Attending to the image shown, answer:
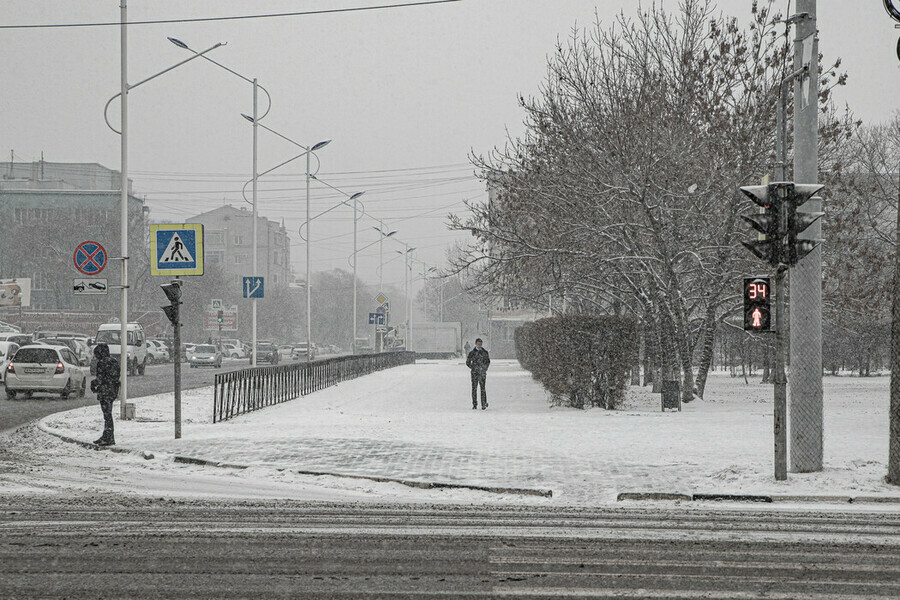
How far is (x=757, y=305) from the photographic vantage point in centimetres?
1115

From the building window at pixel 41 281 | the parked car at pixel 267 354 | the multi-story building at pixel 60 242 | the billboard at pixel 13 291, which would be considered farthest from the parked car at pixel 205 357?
the building window at pixel 41 281

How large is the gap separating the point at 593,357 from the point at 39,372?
16241mm

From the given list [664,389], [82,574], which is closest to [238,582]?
[82,574]

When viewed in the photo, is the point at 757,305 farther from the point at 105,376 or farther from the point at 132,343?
the point at 132,343

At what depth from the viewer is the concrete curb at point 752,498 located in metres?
10.2

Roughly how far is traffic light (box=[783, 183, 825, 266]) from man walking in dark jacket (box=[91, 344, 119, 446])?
1051 centimetres

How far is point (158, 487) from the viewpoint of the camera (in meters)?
11.2

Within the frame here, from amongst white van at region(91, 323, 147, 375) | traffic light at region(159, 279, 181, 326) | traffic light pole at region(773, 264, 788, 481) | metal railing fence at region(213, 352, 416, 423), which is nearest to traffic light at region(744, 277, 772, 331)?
traffic light pole at region(773, 264, 788, 481)

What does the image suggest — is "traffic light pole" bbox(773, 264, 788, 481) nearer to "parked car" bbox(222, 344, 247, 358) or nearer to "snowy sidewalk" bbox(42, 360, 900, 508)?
"snowy sidewalk" bbox(42, 360, 900, 508)

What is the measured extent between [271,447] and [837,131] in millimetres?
17353

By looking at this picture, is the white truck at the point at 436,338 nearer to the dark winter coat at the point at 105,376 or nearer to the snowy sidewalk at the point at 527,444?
the snowy sidewalk at the point at 527,444

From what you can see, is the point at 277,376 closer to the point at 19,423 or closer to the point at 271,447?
the point at 19,423

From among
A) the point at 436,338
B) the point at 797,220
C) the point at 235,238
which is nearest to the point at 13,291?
the point at 436,338

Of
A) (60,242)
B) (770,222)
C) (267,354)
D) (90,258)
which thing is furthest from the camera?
(60,242)
